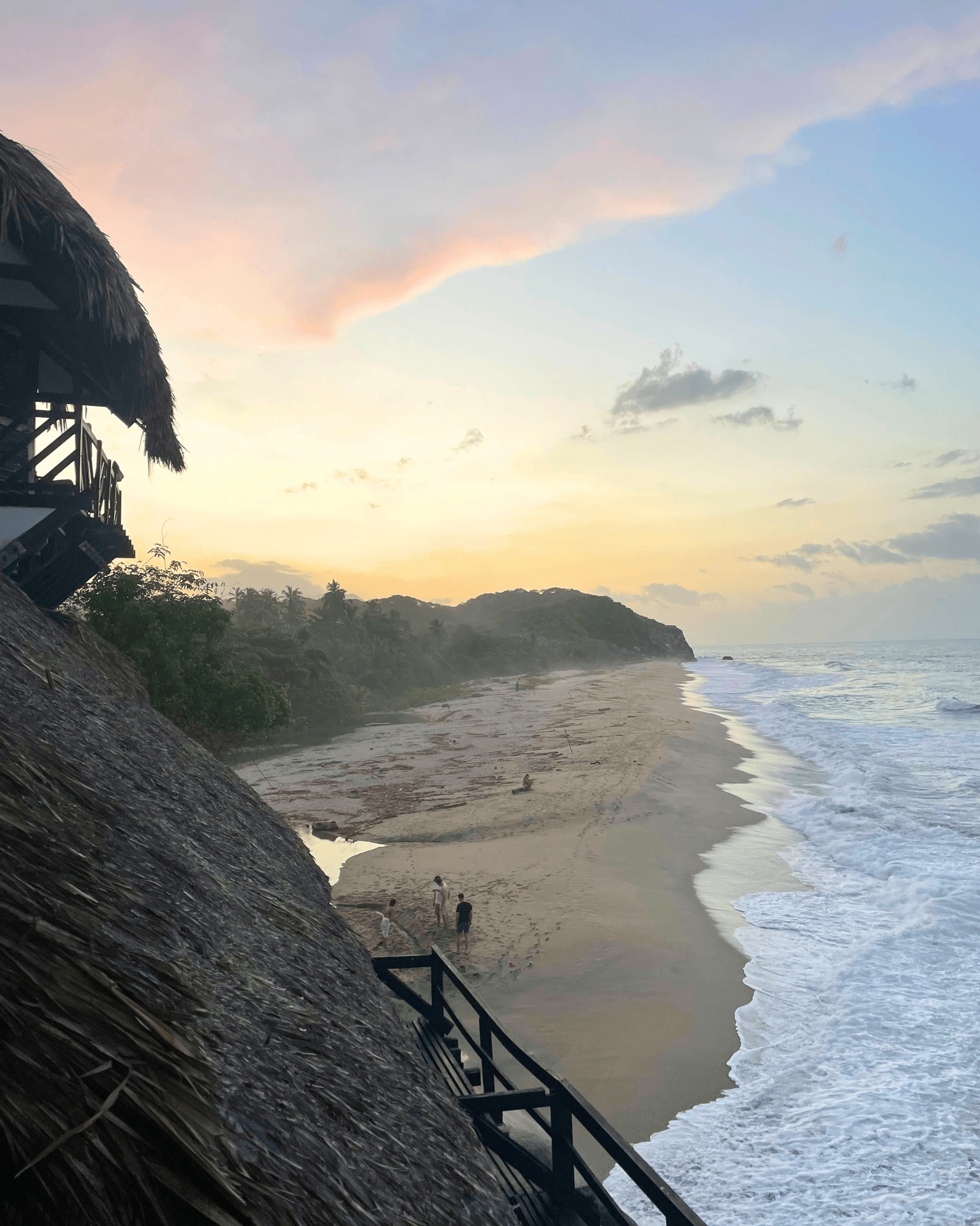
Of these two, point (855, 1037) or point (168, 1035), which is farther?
point (855, 1037)

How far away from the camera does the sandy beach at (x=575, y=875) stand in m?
9.74

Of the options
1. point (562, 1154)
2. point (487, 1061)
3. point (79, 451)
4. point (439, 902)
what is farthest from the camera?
point (439, 902)

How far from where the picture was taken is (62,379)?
10453 millimetres

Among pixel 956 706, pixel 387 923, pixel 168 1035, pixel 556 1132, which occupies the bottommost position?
pixel 956 706

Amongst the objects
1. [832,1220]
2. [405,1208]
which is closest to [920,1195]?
[832,1220]

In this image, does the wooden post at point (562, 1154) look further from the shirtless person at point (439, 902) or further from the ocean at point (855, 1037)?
the shirtless person at point (439, 902)

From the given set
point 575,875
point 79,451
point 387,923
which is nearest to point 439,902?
point 387,923

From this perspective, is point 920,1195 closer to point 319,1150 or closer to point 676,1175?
point 676,1175

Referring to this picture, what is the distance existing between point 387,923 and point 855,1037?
25.3 ft

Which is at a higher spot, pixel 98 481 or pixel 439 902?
pixel 98 481

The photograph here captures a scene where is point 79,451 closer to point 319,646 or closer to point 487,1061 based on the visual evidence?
point 487,1061

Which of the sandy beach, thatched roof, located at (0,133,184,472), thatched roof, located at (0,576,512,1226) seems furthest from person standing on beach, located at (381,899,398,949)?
thatched roof, located at (0,133,184,472)

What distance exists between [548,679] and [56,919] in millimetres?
86830

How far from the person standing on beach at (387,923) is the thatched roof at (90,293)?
8.86 metres
